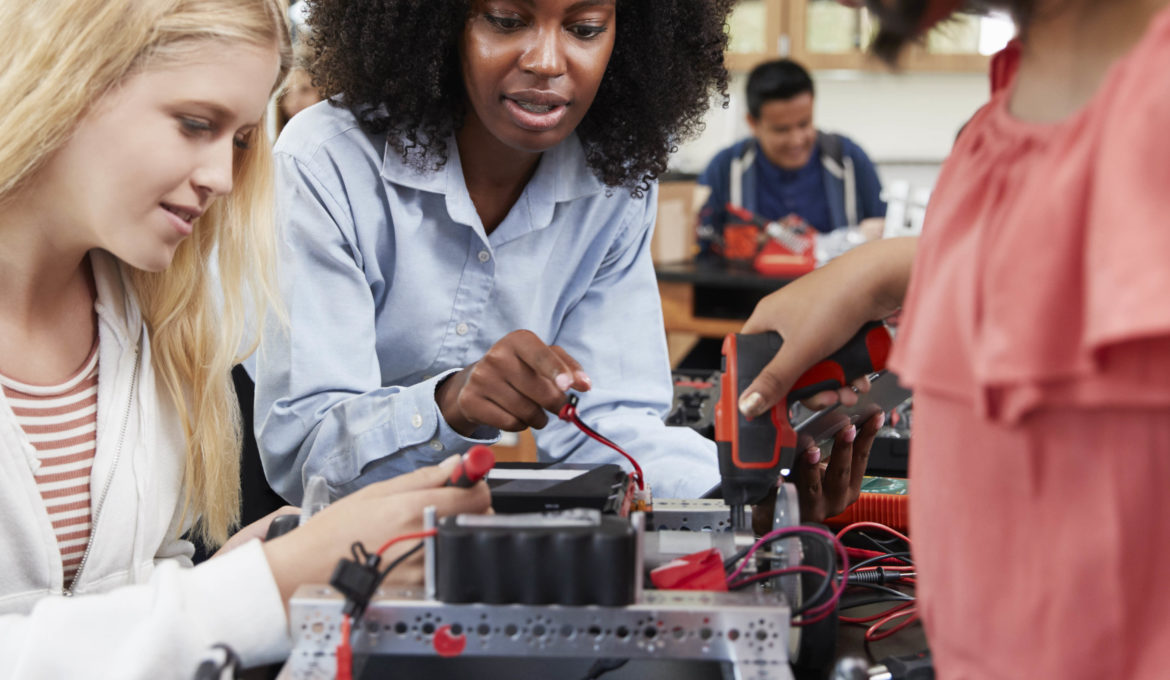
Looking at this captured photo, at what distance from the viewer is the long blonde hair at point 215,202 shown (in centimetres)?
92

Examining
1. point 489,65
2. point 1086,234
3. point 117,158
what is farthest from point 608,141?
point 1086,234

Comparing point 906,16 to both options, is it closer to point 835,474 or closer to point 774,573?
point 774,573

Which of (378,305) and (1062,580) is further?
(378,305)

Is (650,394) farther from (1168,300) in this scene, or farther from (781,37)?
(781,37)

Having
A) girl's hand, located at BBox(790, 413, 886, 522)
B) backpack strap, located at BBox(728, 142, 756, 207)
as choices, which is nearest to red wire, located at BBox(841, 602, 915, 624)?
girl's hand, located at BBox(790, 413, 886, 522)

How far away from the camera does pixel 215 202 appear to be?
1150mm

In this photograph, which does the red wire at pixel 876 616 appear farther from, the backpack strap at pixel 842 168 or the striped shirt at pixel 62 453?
the backpack strap at pixel 842 168

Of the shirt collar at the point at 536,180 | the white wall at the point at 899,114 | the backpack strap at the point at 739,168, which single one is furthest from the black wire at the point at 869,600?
the white wall at the point at 899,114

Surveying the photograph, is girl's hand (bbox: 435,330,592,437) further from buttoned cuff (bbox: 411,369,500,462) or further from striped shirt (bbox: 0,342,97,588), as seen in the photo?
striped shirt (bbox: 0,342,97,588)

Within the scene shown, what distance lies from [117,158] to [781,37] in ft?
13.7

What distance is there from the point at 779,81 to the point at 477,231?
2.83 metres

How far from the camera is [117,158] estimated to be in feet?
3.04

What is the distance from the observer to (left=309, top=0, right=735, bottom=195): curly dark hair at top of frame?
4.31 ft

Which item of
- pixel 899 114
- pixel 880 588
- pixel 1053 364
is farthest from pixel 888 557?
pixel 899 114
